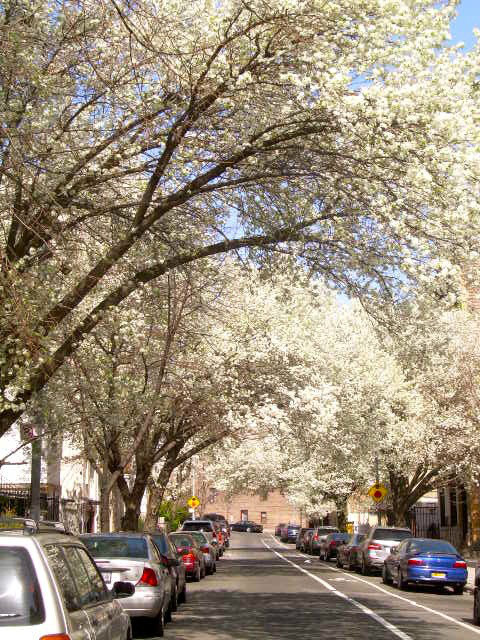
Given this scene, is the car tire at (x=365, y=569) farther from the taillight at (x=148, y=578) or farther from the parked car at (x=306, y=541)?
the parked car at (x=306, y=541)

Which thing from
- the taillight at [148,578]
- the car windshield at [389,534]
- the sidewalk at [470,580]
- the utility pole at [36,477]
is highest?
the utility pole at [36,477]

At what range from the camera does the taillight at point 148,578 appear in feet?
47.2

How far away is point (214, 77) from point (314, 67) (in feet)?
3.96

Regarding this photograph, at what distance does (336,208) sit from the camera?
44.1ft

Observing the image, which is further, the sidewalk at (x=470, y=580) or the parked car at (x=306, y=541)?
the parked car at (x=306, y=541)

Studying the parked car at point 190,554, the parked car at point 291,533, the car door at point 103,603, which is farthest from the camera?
the parked car at point 291,533

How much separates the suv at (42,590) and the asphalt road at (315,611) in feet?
26.6

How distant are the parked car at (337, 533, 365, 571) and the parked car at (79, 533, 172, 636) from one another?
21.1 metres

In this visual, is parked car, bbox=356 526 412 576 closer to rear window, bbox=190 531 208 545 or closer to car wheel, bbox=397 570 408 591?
rear window, bbox=190 531 208 545

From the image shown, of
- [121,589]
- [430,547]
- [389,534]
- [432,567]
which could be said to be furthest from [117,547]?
[389,534]

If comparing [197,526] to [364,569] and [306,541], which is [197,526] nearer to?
[364,569]

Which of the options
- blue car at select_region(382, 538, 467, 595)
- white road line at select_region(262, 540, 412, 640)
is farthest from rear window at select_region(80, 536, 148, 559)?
blue car at select_region(382, 538, 467, 595)

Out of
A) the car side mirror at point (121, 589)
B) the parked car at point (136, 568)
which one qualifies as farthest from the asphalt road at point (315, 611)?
the car side mirror at point (121, 589)

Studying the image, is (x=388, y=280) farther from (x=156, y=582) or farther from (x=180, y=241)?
(x=156, y=582)
